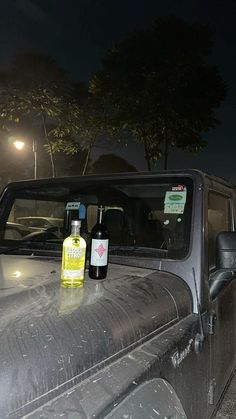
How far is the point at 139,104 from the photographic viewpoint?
531 inches

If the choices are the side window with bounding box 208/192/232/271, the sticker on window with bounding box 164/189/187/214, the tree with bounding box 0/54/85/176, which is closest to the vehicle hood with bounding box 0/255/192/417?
the sticker on window with bounding box 164/189/187/214

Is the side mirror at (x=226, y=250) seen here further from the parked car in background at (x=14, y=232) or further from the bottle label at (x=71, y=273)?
the parked car in background at (x=14, y=232)

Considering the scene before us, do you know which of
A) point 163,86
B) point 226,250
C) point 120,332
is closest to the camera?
point 120,332

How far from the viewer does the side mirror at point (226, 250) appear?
2352 millimetres

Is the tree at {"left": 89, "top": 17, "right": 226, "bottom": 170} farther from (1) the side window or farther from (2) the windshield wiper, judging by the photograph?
(2) the windshield wiper

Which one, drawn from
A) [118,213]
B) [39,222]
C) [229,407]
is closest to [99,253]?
[118,213]

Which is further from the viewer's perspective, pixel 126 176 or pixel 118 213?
pixel 118 213

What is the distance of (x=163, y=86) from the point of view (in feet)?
42.0

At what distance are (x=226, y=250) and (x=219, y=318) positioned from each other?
1.47 ft

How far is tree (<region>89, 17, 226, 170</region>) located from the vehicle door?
1045 centimetres

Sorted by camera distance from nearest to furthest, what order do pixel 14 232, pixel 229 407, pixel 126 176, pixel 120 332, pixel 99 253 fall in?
1. pixel 120 332
2. pixel 99 253
3. pixel 126 176
4. pixel 14 232
5. pixel 229 407

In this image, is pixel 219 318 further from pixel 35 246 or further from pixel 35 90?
pixel 35 90

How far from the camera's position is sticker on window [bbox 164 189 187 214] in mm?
2420

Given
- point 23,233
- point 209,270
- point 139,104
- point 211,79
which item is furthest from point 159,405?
point 211,79
